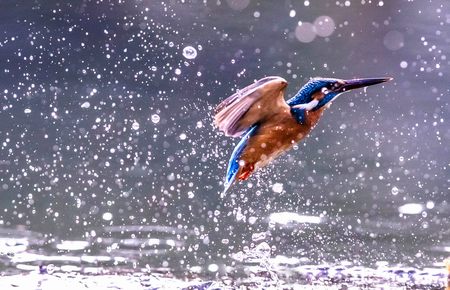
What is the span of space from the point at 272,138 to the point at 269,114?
7 centimetres

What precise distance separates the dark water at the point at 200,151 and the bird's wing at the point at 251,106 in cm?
60

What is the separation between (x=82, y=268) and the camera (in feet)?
9.43

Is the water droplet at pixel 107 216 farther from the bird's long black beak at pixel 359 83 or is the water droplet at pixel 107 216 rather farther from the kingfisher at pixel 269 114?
the bird's long black beak at pixel 359 83

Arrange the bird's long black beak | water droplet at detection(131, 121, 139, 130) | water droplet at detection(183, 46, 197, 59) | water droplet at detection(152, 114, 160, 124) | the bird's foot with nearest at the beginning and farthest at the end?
the bird's long black beak
the bird's foot
water droplet at detection(131, 121, 139, 130)
water droplet at detection(152, 114, 160, 124)
water droplet at detection(183, 46, 197, 59)

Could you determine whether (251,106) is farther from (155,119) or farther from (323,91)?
(155,119)

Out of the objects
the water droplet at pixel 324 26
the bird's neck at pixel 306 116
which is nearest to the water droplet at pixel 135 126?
the bird's neck at pixel 306 116

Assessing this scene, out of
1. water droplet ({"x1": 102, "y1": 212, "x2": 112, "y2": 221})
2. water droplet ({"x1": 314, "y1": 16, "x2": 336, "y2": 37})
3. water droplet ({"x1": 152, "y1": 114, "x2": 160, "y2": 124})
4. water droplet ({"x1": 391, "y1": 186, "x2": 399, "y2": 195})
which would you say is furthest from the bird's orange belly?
water droplet ({"x1": 314, "y1": 16, "x2": 336, "y2": 37})

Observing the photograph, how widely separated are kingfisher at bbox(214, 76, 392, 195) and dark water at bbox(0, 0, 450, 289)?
518 mm

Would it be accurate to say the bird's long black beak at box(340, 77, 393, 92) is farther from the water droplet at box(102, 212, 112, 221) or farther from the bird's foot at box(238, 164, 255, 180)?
the water droplet at box(102, 212, 112, 221)

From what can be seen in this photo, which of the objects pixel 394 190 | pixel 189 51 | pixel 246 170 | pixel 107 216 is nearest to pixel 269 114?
pixel 246 170

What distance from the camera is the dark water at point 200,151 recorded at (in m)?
3.13

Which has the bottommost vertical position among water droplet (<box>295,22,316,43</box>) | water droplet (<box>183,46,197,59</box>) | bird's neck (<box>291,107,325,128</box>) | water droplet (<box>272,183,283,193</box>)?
bird's neck (<box>291,107,325,128</box>)

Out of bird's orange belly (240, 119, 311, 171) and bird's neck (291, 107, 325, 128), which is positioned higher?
bird's neck (291, 107, 325, 128)

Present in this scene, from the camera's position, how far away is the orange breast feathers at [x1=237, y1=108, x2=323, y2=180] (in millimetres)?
2395
